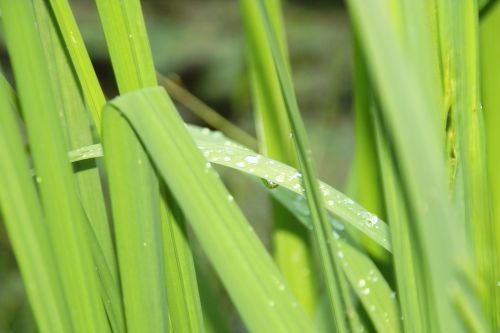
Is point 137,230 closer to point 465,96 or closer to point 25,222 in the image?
point 25,222

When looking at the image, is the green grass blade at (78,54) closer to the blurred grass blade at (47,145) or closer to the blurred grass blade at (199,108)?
the blurred grass blade at (47,145)

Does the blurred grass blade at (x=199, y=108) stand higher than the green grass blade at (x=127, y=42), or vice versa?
the green grass blade at (x=127, y=42)

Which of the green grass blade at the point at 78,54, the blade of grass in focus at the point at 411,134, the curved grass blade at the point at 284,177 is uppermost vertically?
the green grass blade at the point at 78,54

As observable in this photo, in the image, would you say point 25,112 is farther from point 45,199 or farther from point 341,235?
point 341,235

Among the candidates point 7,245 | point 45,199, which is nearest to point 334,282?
point 45,199

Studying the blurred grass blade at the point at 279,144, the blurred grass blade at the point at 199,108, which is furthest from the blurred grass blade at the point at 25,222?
the blurred grass blade at the point at 199,108
